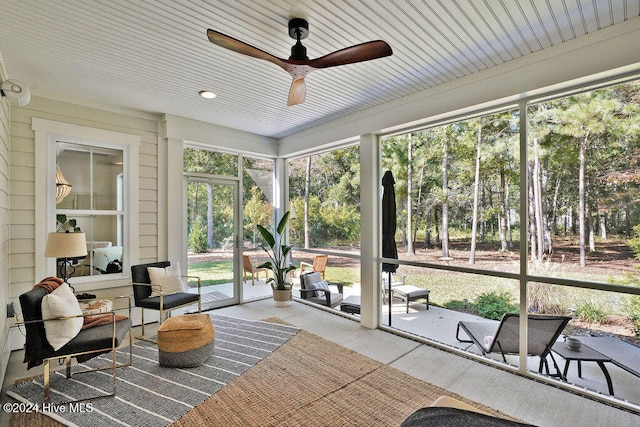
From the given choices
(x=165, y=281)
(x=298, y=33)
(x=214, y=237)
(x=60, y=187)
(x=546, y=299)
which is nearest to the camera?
(x=298, y=33)

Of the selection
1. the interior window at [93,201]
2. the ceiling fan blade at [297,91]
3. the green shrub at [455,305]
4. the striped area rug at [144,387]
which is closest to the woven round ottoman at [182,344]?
the striped area rug at [144,387]

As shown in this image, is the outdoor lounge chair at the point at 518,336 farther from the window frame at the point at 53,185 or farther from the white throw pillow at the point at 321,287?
the window frame at the point at 53,185

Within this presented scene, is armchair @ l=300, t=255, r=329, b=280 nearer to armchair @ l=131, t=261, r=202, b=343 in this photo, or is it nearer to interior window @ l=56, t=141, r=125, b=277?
armchair @ l=131, t=261, r=202, b=343

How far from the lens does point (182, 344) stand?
9.43 feet

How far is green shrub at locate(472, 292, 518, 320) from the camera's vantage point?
3072mm

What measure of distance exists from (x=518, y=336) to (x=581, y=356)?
17.7 inches

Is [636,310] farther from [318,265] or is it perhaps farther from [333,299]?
[318,265]

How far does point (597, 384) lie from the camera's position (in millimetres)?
2549

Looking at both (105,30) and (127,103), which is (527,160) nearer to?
(105,30)

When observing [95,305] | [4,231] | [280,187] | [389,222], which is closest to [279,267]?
[280,187]

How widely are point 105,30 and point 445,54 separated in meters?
2.69

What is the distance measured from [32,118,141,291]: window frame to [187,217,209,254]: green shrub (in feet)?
2.54

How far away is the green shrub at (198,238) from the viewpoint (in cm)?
466

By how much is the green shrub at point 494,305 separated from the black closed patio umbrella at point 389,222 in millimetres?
1012
